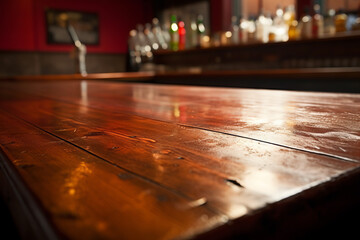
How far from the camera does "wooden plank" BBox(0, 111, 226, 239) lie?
18cm

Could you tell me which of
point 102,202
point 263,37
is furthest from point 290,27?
point 102,202

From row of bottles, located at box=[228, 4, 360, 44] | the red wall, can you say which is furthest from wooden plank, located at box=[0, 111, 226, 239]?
the red wall

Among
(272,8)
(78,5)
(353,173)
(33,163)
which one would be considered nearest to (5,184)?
(33,163)

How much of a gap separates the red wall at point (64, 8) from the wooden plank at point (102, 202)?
6096 millimetres

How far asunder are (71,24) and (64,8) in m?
0.29

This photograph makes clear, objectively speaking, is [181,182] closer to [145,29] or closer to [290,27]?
[290,27]

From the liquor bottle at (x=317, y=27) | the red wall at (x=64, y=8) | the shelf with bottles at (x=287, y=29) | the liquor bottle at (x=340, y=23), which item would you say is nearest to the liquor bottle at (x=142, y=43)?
the shelf with bottles at (x=287, y=29)

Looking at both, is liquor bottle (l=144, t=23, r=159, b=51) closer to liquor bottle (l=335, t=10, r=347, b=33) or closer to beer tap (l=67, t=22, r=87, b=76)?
beer tap (l=67, t=22, r=87, b=76)

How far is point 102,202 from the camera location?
0.21 meters

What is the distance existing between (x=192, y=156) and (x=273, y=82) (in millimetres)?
2532

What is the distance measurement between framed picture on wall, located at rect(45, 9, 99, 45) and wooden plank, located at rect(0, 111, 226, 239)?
Result: 20.3ft

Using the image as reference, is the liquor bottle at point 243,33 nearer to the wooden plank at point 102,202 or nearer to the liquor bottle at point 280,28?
the liquor bottle at point 280,28

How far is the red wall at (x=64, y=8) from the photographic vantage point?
5.57 metres

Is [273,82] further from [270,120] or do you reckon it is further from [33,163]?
[33,163]
